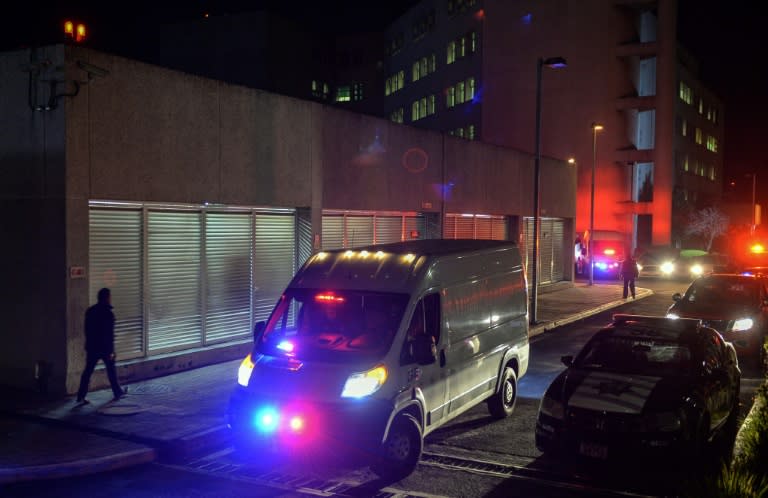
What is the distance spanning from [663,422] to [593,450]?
0.79 m

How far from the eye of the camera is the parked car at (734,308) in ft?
48.5

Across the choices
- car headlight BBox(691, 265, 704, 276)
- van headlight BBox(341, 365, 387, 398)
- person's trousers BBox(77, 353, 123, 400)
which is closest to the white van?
van headlight BBox(341, 365, 387, 398)

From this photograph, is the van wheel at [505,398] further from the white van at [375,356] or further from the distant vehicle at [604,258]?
the distant vehicle at [604,258]

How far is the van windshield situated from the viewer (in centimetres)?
838

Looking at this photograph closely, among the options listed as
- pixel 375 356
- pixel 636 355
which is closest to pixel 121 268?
pixel 375 356

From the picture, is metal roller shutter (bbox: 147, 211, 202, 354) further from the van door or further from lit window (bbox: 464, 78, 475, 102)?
lit window (bbox: 464, 78, 475, 102)

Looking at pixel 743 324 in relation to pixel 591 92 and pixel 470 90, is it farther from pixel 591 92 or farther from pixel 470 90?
pixel 470 90

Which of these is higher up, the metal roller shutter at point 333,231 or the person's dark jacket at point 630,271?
the metal roller shutter at point 333,231

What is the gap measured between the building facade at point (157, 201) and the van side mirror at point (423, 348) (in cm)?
649

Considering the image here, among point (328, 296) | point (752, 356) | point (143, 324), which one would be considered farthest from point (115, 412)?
point (752, 356)

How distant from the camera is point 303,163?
16.9m

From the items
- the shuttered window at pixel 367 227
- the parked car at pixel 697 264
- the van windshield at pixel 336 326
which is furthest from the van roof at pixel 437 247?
→ the parked car at pixel 697 264

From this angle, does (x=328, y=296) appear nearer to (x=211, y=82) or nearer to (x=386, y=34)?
(x=211, y=82)

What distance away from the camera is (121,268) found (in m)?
13.0
